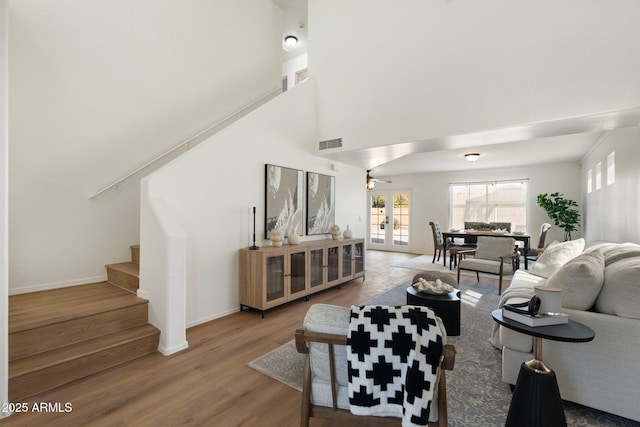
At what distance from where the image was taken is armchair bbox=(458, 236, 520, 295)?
4750 mm

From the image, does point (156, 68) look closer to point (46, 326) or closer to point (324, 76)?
point (324, 76)

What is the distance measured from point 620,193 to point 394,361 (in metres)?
4.35

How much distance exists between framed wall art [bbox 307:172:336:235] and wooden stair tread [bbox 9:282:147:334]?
2.69 metres

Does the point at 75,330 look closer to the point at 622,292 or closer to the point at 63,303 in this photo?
the point at 63,303

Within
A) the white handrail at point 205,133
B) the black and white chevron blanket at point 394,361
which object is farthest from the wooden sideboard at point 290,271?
the black and white chevron blanket at point 394,361

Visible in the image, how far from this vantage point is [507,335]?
2.10 meters

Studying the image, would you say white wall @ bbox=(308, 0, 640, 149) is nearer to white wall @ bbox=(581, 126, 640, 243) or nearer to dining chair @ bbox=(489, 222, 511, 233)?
white wall @ bbox=(581, 126, 640, 243)

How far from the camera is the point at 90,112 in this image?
11.3 ft

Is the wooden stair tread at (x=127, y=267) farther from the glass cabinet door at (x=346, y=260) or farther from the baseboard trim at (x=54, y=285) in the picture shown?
the glass cabinet door at (x=346, y=260)

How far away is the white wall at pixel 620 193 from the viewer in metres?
3.22

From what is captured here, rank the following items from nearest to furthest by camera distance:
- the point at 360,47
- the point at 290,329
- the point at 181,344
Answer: the point at 181,344, the point at 290,329, the point at 360,47

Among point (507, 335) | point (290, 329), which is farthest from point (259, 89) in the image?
point (507, 335)

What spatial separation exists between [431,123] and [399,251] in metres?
6.45

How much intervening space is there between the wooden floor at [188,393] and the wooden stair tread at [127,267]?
37.3 inches
